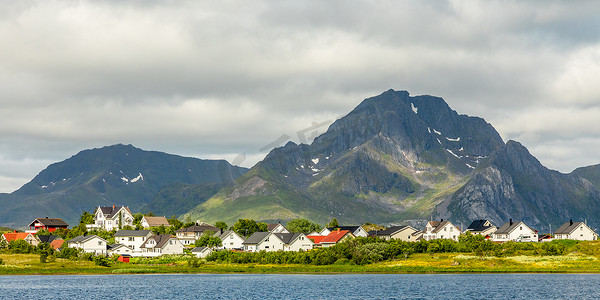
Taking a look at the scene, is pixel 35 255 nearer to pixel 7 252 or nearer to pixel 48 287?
pixel 7 252

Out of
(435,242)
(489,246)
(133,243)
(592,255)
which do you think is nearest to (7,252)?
(133,243)

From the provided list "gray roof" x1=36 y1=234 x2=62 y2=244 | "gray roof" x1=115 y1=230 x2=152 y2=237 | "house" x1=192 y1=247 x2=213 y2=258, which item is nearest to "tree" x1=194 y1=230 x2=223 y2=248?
"house" x1=192 y1=247 x2=213 y2=258

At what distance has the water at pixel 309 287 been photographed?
300ft

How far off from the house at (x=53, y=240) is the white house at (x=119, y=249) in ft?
41.2

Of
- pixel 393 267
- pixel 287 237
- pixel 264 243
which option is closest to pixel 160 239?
pixel 264 243

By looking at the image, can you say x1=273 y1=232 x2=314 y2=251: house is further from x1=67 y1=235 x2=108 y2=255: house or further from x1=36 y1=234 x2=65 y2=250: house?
x1=36 y1=234 x2=65 y2=250: house

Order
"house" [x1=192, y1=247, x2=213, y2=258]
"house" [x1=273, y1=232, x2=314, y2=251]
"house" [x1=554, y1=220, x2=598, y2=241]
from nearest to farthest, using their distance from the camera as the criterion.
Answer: "house" [x1=192, y1=247, x2=213, y2=258]
"house" [x1=273, y1=232, x2=314, y2=251]
"house" [x1=554, y1=220, x2=598, y2=241]

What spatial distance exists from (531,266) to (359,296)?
172 ft

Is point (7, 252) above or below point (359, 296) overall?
above

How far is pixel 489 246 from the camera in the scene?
481 feet

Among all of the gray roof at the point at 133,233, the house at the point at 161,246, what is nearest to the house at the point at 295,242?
the house at the point at 161,246

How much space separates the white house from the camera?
178m

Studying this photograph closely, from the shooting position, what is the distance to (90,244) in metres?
171

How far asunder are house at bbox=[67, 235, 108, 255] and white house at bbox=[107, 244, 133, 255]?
2676 mm
